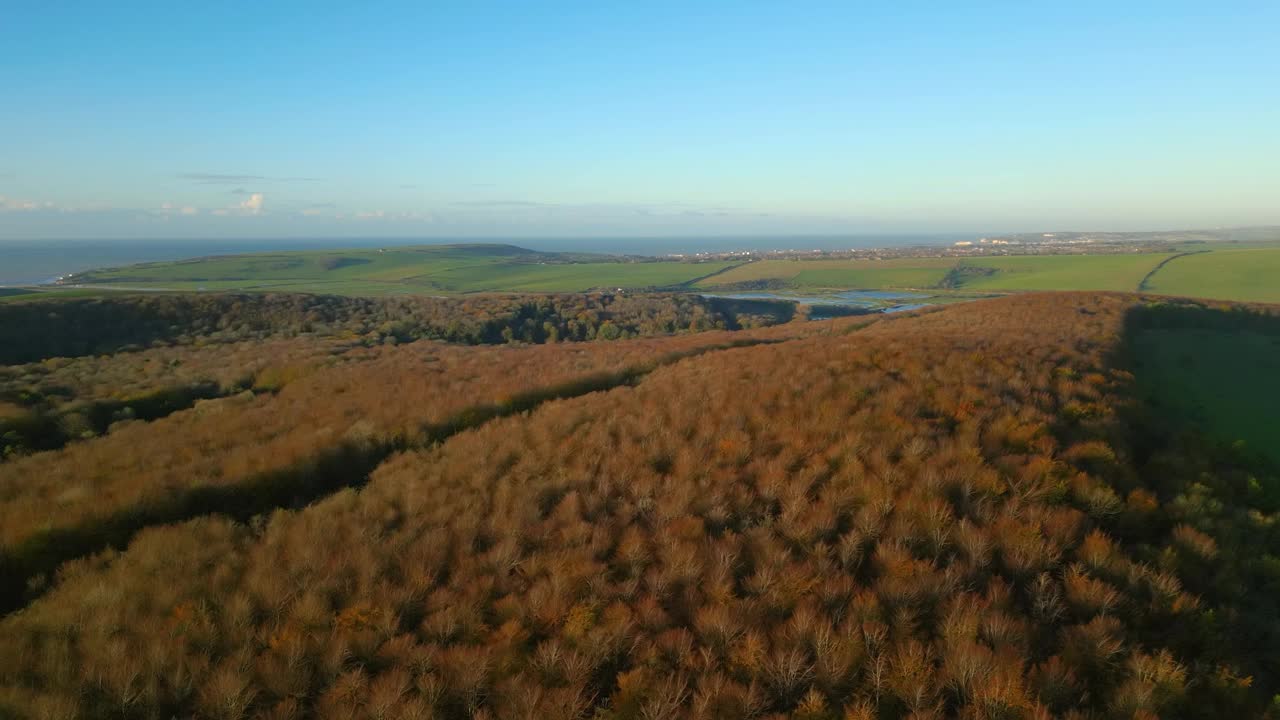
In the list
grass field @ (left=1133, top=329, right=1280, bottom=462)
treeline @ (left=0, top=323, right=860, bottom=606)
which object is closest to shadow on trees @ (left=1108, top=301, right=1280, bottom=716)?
grass field @ (left=1133, top=329, right=1280, bottom=462)

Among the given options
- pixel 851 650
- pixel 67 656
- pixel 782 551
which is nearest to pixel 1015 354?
pixel 782 551

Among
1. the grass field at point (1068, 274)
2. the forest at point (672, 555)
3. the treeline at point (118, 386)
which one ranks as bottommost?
the forest at point (672, 555)

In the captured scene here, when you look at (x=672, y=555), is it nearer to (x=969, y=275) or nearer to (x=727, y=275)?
(x=969, y=275)

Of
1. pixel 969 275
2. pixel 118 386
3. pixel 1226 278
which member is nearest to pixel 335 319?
pixel 118 386

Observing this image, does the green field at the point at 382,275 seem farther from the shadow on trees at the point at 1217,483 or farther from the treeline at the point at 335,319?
the shadow on trees at the point at 1217,483

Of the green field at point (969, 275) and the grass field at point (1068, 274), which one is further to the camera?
the green field at point (969, 275)

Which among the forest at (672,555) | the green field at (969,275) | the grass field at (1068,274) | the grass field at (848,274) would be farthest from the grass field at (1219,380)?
the grass field at (848,274)
